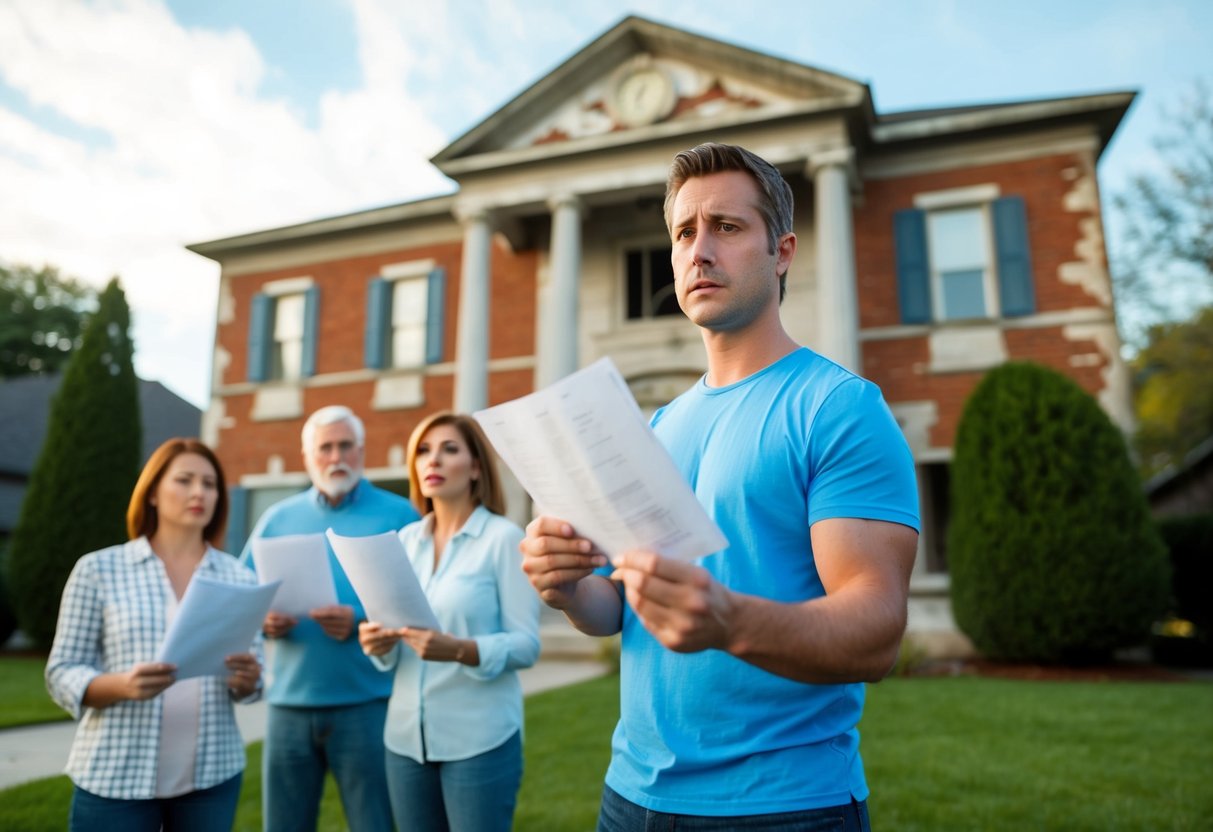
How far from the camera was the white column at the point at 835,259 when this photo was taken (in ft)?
38.3

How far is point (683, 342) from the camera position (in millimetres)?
13828

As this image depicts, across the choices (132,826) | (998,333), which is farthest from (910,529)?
(998,333)

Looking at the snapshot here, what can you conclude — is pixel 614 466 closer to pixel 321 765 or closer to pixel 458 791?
pixel 458 791

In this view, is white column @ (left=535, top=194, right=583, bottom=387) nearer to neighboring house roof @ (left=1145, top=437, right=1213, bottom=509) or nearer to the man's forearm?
the man's forearm

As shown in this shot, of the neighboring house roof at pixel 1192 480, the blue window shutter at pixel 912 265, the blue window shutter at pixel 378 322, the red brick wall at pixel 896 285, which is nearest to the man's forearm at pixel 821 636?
the red brick wall at pixel 896 285

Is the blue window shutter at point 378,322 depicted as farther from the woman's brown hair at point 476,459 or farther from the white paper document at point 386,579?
the white paper document at point 386,579

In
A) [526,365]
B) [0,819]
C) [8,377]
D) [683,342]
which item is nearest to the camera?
[0,819]

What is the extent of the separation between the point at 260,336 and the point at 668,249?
8.41 meters

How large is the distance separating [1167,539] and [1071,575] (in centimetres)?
383

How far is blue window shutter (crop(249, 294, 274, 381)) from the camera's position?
16875 mm

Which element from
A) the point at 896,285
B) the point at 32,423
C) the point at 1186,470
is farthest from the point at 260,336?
the point at 1186,470

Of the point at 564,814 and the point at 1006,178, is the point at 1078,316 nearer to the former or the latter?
the point at 1006,178

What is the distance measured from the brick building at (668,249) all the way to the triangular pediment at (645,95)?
34 mm

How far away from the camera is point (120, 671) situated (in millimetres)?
2994
